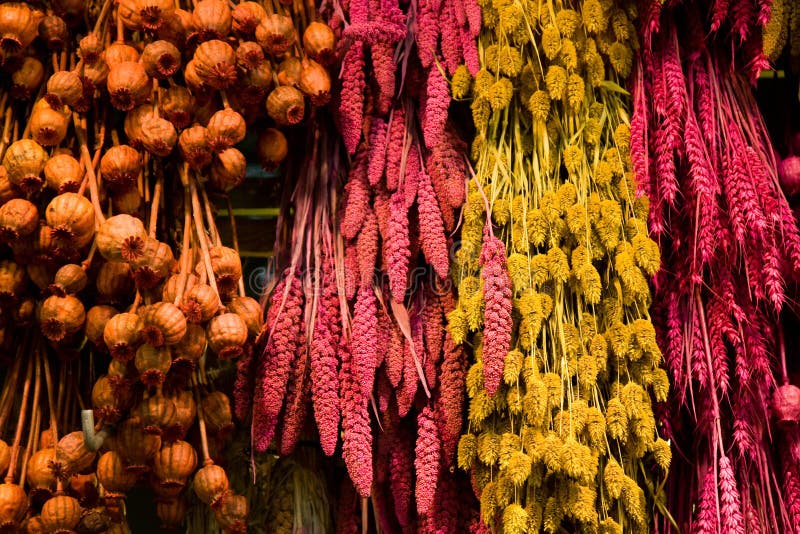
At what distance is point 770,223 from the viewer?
4.95ft

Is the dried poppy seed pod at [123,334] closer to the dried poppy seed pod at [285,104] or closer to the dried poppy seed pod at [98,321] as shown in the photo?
the dried poppy seed pod at [98,321]

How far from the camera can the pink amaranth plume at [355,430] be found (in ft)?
4.68

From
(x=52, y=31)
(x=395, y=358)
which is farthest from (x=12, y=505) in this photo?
(x=52, y=31)

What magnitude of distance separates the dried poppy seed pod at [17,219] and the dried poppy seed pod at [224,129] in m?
0.27

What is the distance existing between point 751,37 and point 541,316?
1.94 feet

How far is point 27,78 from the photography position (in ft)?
4.67

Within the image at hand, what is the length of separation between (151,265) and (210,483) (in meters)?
0.33

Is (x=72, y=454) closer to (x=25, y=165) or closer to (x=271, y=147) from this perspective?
(x=25, y=165)

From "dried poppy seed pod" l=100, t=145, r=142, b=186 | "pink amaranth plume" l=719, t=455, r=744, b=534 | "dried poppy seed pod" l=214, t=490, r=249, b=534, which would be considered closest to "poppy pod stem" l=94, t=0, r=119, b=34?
"dried poppy seed pod" l=100, t=145, r=142, b=186

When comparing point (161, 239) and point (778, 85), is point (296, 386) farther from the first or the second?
point (778, 85)

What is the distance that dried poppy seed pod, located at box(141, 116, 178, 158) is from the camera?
1371 mm

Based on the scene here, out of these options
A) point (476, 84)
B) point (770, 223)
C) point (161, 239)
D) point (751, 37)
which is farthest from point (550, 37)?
point (161, 239)

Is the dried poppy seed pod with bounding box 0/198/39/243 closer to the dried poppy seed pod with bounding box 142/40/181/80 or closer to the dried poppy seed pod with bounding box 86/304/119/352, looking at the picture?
the dried poppy seed pod with bounding box 86/304/119/352

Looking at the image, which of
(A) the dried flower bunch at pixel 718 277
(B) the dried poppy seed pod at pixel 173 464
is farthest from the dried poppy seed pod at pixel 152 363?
(A) the dried flower bunch at pixel 718 277
